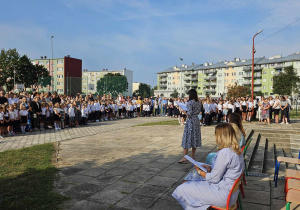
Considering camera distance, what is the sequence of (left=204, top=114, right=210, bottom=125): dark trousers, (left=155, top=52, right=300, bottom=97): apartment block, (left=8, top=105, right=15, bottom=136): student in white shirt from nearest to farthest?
(left=8, top=105, right=15, bottom=136): student in white shirt → (left=204, top=114, right=210, bottom=125): dark trousers → (left=155, top=52, right=300, bottom=97): apartment block

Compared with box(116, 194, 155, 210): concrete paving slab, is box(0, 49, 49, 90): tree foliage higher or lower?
higher

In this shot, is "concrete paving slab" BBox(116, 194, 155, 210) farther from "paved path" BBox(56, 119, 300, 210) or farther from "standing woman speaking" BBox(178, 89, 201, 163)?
"standing woman speaking" BBox(178, 89, 201, 163)

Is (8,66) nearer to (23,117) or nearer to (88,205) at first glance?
(23,117)

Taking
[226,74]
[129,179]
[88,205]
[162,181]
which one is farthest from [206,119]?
[226,74]

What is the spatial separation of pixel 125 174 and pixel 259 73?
Result: 91.0m

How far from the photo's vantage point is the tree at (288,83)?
153ft

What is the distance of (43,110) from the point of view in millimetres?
13070

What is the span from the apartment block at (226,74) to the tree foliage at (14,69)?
40.6 meters

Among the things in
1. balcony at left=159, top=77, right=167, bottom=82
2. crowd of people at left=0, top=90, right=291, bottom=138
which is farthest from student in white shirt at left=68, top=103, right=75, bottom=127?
balcony at left=159, top=77, right=167, bottom=82

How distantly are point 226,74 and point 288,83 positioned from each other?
4740 centimetres

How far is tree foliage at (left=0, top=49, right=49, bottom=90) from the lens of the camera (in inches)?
1681

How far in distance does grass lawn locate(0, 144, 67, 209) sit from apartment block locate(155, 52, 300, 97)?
65.7 metres

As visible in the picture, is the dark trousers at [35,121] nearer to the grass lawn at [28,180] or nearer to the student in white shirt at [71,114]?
the student in white shirt at [71,114]

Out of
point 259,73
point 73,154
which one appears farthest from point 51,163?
point 259,73
